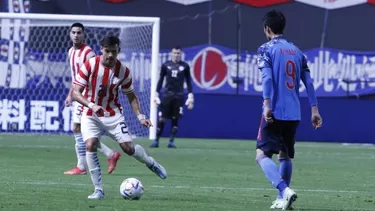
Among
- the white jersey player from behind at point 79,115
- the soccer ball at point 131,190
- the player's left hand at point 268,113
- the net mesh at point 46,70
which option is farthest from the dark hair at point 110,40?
the net mesh at point 46,70

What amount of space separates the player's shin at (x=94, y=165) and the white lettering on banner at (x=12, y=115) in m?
13.8

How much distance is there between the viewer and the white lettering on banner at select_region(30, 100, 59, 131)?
25.5m

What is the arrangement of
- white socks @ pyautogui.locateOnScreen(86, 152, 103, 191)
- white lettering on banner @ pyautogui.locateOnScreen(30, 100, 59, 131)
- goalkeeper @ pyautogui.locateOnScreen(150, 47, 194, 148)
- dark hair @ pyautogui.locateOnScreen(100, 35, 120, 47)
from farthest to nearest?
white lettering on banner @ pyautogui.locateOnScreen(30, 100, 59, 131) → goalkeeper @ pyautogui.locateOnScreen(150, 47, 194, 148) → dark hair @ pyautogui.locateOnScreen(100, 35, 120, 47) → white socks @ pyautogui.locateOnScreen(86, 152, 103, 191)

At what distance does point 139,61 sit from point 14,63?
313cm

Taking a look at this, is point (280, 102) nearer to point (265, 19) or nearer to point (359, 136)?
point (265, 19)

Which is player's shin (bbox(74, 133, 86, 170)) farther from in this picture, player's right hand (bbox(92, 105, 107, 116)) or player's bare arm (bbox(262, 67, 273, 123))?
player's bare arm (bbox(262, 67, 273, 123))

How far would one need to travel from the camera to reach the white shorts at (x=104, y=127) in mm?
11828

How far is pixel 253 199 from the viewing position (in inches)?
461

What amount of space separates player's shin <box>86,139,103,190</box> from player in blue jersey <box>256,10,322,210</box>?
1.69 meters

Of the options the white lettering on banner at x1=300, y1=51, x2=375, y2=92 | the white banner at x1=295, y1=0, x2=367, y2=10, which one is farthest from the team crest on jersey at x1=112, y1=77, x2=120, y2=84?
the white banner at x1=295, y1=0, x2=367, y2=10

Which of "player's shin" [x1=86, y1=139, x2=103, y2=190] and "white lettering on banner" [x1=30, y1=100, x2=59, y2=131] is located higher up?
"player's shin" [x1=86, y1=139, x2=103, y2=190]

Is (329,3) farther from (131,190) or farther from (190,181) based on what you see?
(131,190)

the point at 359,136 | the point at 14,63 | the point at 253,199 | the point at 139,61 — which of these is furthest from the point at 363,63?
the point at 253,199

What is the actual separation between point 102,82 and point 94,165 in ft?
3.26
